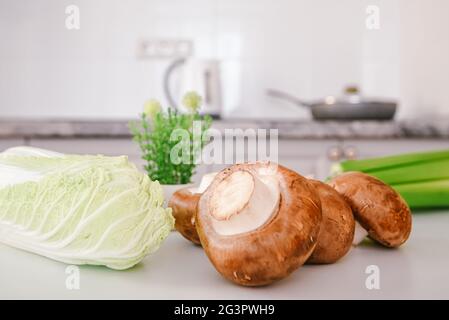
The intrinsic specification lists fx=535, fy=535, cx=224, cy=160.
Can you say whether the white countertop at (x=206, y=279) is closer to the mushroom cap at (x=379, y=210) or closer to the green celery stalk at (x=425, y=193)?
the mushroom cap at (x=379, y=210)

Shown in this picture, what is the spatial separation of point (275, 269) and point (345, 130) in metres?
1.77

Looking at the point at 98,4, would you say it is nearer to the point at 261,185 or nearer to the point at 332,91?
the point at 332,91

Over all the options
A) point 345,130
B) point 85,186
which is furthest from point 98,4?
point 85,186

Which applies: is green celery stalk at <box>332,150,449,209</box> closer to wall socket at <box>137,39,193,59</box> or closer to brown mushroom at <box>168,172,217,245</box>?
brown mushroom at <box>168,172,217,245</box>

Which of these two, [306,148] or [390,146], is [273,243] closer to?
[306,148]

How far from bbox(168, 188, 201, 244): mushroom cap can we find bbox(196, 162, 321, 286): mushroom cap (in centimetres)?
12

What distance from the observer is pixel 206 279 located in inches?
19.4

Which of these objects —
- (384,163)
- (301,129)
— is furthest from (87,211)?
(301,129)

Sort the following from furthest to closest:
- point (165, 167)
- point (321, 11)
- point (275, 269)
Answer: point (321, 11)
point (165, 167)
point (275, 269)

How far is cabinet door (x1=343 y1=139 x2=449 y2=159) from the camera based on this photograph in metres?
2.19

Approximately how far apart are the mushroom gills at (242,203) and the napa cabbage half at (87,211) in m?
0.08

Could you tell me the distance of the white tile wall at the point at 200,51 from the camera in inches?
121

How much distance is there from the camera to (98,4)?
3.09 metres

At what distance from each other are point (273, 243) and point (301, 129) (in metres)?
1.73
